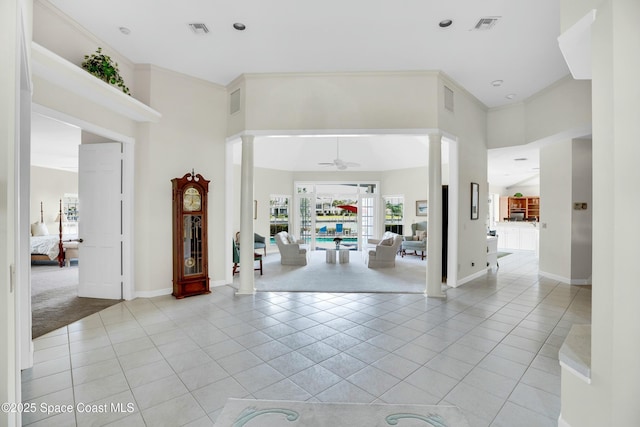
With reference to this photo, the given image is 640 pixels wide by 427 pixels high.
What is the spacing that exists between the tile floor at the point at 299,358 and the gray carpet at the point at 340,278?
2.19 ft

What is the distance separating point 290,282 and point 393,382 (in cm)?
345

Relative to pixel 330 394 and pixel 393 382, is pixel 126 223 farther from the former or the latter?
pixel 393 382

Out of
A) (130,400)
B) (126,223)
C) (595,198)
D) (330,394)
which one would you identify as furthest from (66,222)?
(595,198)

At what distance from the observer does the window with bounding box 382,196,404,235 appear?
1041 cm

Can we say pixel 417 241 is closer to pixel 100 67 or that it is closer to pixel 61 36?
pixel 100 67

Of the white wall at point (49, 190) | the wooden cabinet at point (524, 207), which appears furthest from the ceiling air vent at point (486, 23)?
the white wall at point (49, 190)

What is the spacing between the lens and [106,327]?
343cm

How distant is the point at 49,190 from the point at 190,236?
26.2ft

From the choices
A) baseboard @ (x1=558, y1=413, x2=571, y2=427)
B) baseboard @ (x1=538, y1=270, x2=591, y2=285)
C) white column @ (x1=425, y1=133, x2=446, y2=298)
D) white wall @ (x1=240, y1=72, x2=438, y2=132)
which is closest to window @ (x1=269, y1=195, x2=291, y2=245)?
white wall @ (x1=240, y1=72, x2=438, y2=132)

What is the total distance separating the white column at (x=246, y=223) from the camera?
4.84 meters

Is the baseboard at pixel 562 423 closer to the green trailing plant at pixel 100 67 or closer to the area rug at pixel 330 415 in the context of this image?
the area rug at pixel 330 415

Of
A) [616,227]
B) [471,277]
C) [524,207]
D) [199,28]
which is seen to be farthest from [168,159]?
[524,207]

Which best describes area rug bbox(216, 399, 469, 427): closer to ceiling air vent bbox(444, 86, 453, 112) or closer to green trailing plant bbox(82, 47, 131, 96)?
green trailing plant bbox(82, 47, 131, 96)

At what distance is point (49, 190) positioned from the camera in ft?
30.5
